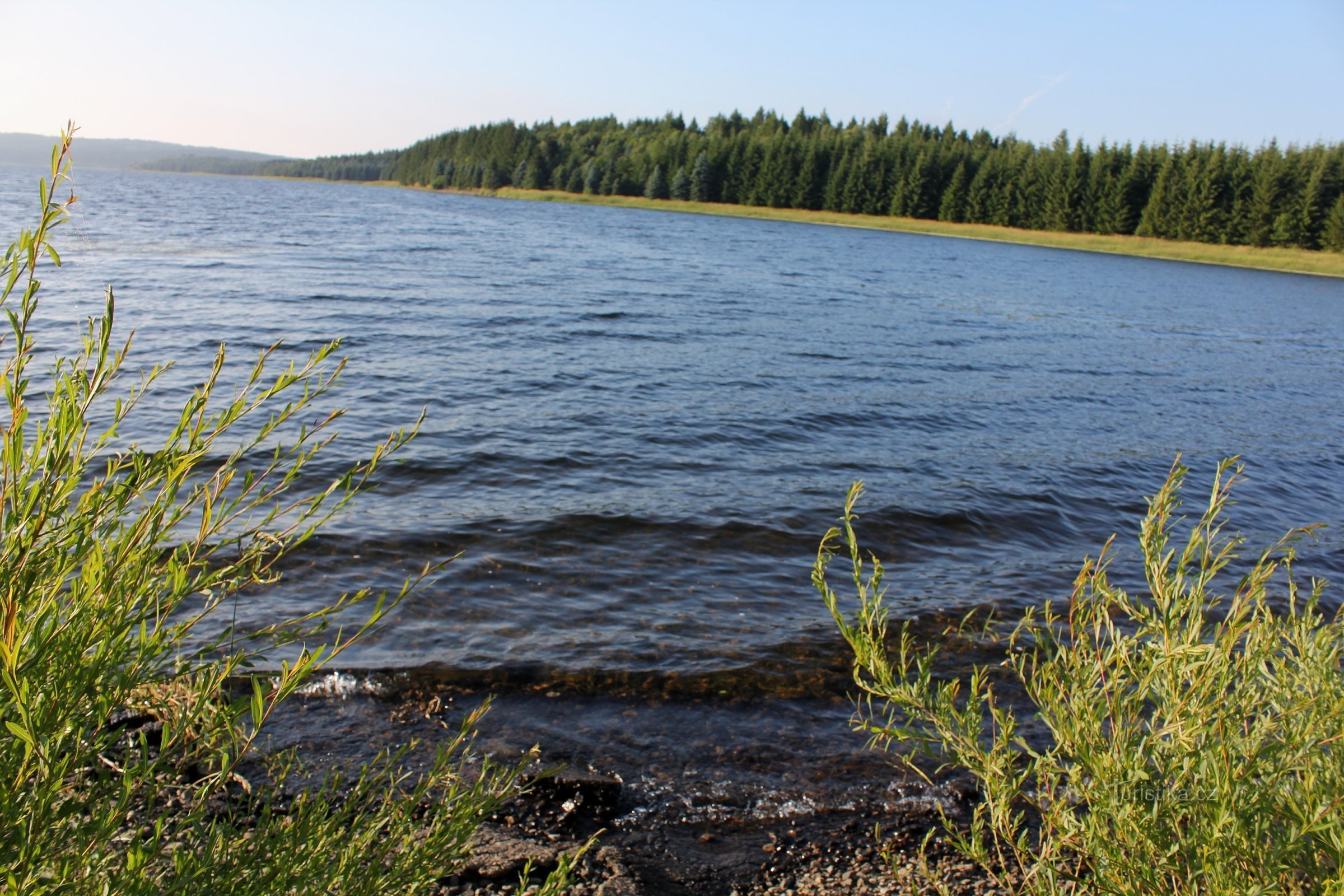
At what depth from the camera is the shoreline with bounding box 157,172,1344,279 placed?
7200 cm

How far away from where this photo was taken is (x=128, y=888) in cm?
174

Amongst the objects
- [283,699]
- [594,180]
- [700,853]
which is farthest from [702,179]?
[283,699]

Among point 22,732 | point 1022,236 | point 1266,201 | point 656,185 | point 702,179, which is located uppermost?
point 702,179

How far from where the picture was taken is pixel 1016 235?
8550 centimetres

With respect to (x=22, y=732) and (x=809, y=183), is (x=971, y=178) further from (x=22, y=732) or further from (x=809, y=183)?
(x=22, y=732)

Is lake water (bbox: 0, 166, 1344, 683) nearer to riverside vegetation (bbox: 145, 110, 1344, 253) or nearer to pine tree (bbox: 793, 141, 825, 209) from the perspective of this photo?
riverside vegetation (bbox: 145, 110, 1344, 253)

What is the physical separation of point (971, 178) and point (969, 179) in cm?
39

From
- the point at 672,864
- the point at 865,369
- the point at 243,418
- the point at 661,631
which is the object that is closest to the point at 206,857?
the point at 672,864

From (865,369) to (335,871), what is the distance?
56.2ft

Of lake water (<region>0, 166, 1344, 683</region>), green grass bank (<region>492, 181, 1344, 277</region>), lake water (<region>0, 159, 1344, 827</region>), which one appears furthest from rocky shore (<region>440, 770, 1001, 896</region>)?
green grass bank (<region>492, 181, 1344, 277</region>)

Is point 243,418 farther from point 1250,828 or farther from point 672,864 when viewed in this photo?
point 1250,828

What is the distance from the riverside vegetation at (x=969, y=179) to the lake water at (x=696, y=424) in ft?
190

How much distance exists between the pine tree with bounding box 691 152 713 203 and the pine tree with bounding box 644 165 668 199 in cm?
448

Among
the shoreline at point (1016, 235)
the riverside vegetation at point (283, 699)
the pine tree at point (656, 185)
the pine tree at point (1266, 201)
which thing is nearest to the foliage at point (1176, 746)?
the riverside vegetation at point (283, 699)
